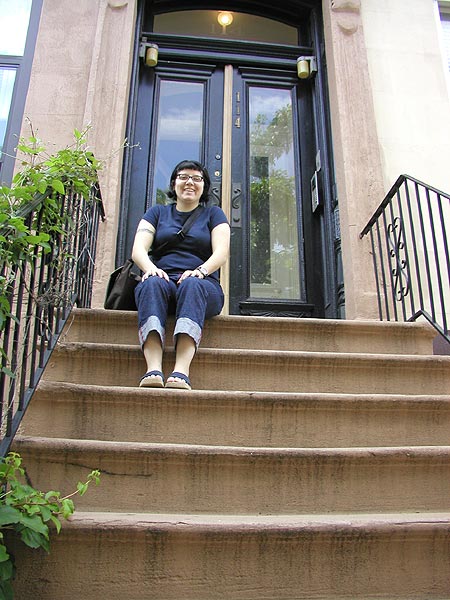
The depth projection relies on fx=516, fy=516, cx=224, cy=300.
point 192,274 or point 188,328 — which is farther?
point 192,274

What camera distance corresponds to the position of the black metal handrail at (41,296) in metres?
1.88

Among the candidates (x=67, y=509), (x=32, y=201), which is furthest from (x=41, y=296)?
(x=67, y=509)

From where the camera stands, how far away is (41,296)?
2.28 m

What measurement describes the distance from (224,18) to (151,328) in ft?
14.0

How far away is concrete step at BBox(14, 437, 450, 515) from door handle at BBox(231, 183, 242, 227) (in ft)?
9.64

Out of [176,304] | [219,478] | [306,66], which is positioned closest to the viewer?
[219,478]

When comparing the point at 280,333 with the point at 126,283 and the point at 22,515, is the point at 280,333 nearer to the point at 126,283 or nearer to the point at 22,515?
the point at 126,283

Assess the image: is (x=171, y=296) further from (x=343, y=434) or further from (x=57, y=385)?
(x=343, y=434)

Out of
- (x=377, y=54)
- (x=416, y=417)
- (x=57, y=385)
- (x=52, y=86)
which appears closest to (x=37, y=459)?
(x=57, y=385)

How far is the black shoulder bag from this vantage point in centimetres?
306

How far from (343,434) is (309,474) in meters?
0.37

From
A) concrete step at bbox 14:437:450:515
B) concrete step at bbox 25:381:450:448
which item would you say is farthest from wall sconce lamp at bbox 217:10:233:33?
concrete step at bbox 14:437:450:515

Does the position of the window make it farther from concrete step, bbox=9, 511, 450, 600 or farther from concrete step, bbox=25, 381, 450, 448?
concrete step, bbox=9, 511, 450, 600

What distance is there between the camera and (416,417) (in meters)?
2.38
